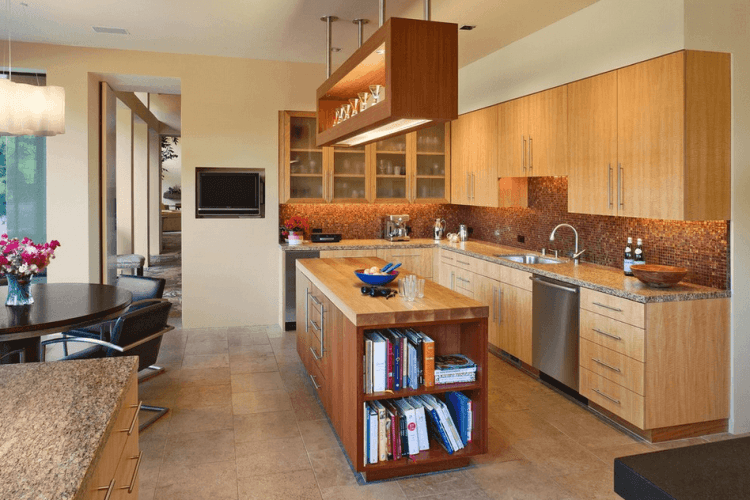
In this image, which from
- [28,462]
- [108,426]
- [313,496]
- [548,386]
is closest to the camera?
[28,462]

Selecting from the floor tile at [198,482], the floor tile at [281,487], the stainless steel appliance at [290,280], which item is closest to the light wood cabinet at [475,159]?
the stainless steel appliance at [290,280]

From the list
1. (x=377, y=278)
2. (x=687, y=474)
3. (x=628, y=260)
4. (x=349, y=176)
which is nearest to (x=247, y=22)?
(x=349, y=176)

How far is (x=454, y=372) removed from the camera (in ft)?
10.0

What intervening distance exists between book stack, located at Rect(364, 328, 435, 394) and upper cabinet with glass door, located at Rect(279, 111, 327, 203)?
12.4ft

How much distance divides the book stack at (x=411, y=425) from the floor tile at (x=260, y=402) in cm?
127

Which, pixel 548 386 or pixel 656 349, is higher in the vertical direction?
pixel 656 349

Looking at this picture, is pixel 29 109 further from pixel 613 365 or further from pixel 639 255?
pixel 639 255

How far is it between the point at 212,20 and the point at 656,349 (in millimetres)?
4283

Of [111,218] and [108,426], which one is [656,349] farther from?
[111,218]

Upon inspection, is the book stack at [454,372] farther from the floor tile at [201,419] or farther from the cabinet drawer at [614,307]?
the floor tile at [201,419]

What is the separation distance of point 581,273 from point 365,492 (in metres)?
2.33

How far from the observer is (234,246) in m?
6.51

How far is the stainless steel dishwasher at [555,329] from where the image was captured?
4.06 m

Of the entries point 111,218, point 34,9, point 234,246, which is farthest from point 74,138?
point 234,246
